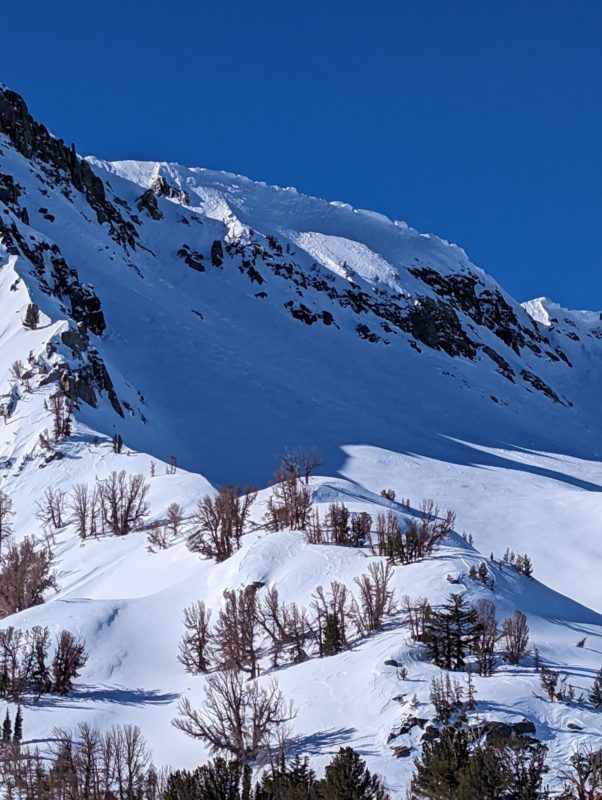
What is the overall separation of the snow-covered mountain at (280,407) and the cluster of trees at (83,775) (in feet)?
4.71

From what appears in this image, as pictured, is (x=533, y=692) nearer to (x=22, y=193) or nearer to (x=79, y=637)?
(x=79, y=637)

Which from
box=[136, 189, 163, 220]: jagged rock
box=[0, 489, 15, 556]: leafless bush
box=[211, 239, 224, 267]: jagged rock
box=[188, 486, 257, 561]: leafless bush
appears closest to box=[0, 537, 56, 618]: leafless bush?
box=[188, 486, 257, 561]: leafless bush

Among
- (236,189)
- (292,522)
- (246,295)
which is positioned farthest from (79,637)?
(236,189)

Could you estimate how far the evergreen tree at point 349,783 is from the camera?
8977mm

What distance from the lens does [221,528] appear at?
20.5m

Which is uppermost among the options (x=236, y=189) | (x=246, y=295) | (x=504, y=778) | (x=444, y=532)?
(x=236, y=189)

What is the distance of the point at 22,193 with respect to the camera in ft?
203

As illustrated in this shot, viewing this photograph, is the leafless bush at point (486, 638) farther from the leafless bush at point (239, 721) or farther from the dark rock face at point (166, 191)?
the dark rock face at point (166, 191)

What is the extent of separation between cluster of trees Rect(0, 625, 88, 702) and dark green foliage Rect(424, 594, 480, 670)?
260 inches

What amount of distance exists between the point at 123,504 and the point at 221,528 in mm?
7281

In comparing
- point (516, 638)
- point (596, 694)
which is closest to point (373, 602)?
point (516, 638)

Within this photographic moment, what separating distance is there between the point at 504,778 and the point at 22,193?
61.0 m

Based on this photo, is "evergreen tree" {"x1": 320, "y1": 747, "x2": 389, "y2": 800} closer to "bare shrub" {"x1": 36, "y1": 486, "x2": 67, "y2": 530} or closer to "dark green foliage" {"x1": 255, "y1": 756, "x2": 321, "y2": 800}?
"dark green foliage" {"x1": 255, "y1": 756, "x2": 321, "y2": 800}

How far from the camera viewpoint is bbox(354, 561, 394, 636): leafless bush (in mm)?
14719
